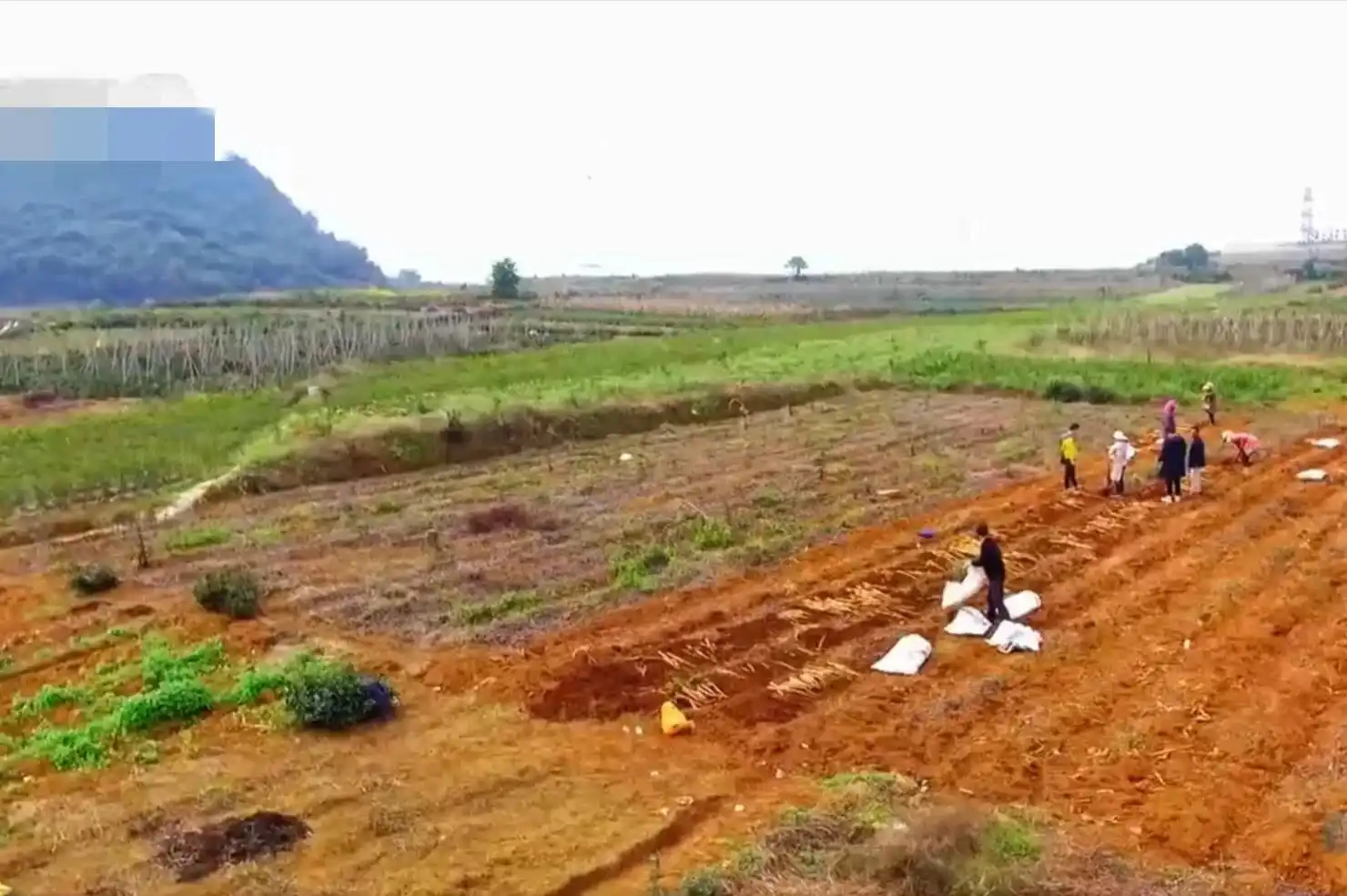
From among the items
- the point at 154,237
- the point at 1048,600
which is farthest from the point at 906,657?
the point at 154,237

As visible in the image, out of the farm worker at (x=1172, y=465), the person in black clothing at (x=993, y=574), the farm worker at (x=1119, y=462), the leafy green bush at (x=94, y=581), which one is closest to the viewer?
the person in black clothing at (x=993, y=574)

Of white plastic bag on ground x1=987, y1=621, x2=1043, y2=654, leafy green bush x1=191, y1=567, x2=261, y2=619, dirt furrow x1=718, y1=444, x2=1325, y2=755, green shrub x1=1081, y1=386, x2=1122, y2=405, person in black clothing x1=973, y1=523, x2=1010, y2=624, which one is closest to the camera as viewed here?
dirt furrow x1=718, y1=444, x2=1325, y2=755

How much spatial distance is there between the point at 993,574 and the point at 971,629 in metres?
0.54

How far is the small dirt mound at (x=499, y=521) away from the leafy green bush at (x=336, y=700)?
5.33 m

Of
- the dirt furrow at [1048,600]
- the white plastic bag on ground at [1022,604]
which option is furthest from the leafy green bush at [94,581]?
the white plastic bag on ground at [1022,604]

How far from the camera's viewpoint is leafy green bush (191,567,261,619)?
1223 cm

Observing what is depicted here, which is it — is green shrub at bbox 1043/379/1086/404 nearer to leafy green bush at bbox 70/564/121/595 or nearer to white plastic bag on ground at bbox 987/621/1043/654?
white plastic bag on ground at bbox 987/621/1043/654

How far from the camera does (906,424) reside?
2358 centimetres

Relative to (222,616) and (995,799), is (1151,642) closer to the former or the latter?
(995,799)

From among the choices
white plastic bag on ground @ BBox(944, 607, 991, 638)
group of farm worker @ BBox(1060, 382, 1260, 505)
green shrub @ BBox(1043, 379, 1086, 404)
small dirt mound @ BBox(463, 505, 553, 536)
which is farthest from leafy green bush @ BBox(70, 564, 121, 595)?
green shrub @ BBox(1043, 379, 1086, 404)

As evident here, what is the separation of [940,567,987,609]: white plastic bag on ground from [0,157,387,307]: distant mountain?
8680 cm

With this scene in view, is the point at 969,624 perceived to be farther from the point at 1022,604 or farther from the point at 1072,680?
the point at 1072,680

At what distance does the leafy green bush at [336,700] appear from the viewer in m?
9.81

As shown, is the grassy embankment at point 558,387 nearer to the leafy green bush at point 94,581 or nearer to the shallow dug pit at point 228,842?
the leafy green bush at point 94,581
